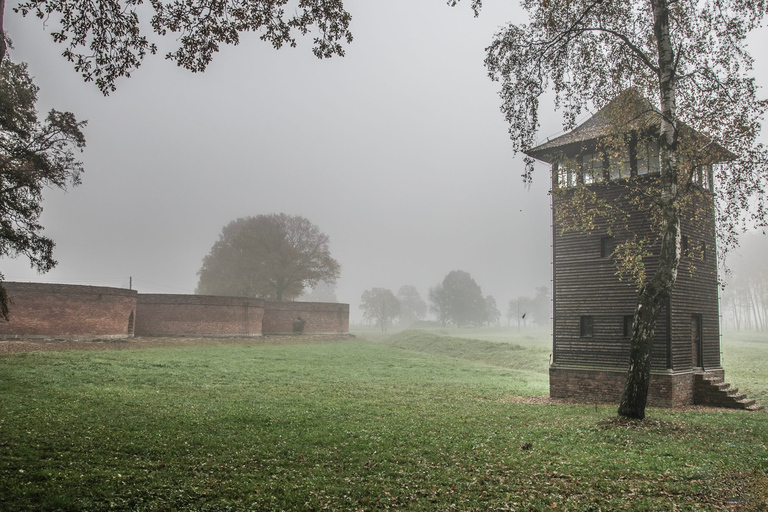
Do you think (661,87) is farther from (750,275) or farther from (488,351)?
(750,275)

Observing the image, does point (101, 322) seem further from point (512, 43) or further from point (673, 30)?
point (673, 30)

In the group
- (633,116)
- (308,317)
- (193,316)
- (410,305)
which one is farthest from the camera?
(410,305)

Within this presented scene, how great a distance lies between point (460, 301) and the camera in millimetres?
98875

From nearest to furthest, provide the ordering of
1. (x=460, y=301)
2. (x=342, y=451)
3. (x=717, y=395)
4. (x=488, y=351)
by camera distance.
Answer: (x=342, y=451) < (x=717, y=395) < (x=488, y=351) < (x=460, y=301)

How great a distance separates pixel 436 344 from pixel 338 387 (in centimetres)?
3663

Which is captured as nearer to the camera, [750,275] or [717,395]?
[717,395]

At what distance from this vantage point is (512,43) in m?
14.2

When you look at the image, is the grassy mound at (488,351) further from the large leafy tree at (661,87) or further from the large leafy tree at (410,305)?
the large leafy tree at (410,305)

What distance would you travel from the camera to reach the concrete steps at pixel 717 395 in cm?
1772

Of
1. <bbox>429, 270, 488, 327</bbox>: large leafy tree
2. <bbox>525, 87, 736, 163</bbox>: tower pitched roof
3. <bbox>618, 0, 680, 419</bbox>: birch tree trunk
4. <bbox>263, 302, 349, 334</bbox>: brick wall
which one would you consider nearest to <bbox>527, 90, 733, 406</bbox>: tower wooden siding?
<bbox>525, 87, 736, 163</bbox>: tower pitched roof

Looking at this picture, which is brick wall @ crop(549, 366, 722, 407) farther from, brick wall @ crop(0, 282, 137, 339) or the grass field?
brick wall @ crop(0, 282, 137, 339)

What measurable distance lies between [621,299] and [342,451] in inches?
529

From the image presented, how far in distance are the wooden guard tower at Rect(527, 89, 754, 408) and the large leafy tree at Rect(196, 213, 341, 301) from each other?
44156mm

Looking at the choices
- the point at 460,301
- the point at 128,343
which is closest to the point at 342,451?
the point at 128,343
